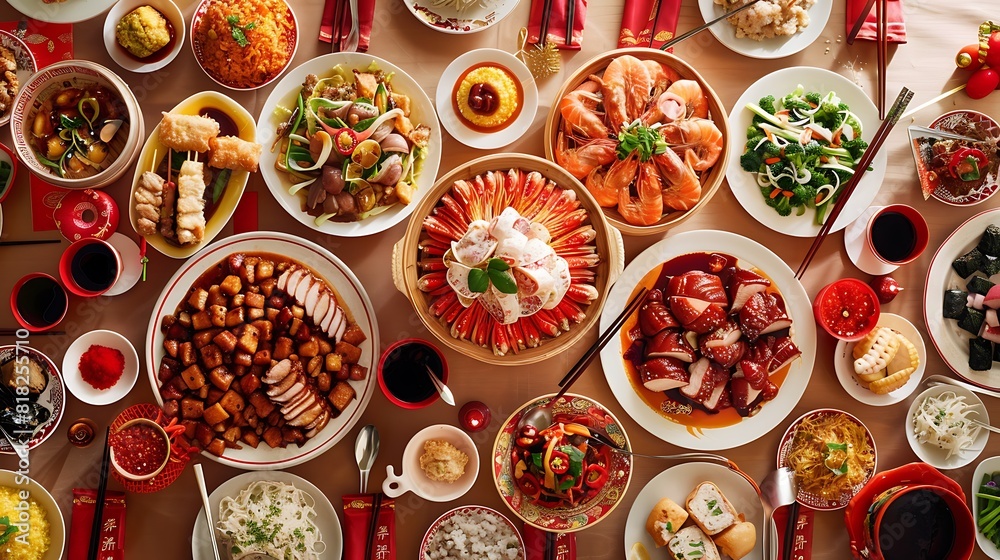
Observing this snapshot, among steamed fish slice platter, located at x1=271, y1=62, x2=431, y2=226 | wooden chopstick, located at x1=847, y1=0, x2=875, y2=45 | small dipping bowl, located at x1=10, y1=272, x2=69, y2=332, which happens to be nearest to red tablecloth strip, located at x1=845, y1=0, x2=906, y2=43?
wooden chopstick, located at x1=847, y1=0, x2=875, y2=45

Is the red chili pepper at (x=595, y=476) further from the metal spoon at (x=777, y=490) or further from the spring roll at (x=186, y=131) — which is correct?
the spring roll at (x=186, y=131)

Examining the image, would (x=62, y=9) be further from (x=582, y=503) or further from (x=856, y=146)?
(x=856, y=146)

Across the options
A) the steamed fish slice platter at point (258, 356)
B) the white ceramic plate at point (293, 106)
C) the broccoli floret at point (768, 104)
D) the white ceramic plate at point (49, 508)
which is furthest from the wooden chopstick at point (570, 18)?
the white ceramic plate at point (49, 508)

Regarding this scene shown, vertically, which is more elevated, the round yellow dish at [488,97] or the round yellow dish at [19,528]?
the round yellow dish at [488,97]

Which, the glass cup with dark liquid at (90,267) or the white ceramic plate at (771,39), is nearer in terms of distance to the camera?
the glass cup with dark liquid at (90,267)

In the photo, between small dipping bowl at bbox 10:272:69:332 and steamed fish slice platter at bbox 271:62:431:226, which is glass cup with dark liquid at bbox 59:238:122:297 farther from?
steamed fish slice platter at bbox 271:62:431:226

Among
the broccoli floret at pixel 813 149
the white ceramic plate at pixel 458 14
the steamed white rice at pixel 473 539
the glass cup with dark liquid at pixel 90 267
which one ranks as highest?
the white ceramic plate at pixel 458 14

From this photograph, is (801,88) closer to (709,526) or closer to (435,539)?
(709,526)
